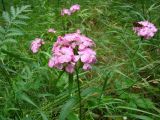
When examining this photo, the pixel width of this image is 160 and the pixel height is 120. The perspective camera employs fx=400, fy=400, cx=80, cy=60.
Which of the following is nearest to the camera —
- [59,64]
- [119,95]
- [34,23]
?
[59,64]

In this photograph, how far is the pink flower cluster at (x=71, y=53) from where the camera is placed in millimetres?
1530

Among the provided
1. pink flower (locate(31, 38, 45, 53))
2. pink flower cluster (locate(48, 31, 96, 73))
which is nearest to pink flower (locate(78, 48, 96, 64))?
pink flower cluster (locate(48, 31, 96, 73))

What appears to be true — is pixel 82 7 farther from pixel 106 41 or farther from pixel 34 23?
pixel 106 41

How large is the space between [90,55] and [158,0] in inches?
88.4

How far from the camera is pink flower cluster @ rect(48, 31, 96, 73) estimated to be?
1.53 meters

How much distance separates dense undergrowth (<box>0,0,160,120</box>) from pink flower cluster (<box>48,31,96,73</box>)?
0.08 m

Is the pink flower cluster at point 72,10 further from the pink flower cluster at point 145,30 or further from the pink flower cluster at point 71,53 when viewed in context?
the pink flower cluster at point 71,53

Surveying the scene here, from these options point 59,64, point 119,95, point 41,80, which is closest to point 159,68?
point 119,95

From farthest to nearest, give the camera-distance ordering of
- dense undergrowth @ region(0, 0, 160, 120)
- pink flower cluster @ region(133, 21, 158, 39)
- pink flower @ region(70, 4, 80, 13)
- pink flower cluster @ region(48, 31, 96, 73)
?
pink flower @ region(70, 4, 80, 13) → pink flower cluster @ region(133, 21, 158, 39) → dense undergrowth @ region(0, 0, 160, 120) → pink flower cluster @ region(48, 31, 96, 73)

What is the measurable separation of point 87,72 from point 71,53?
102 centimetres

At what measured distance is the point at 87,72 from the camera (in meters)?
2.55

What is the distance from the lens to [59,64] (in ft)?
5.11

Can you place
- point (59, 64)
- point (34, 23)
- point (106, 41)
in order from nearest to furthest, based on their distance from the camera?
point (59, 64) < point (106, 41) < point (34, 23)

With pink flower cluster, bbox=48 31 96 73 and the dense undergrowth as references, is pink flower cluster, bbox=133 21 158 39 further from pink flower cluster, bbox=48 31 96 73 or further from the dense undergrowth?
pink flower cluster, bbox=48 31 96 73
